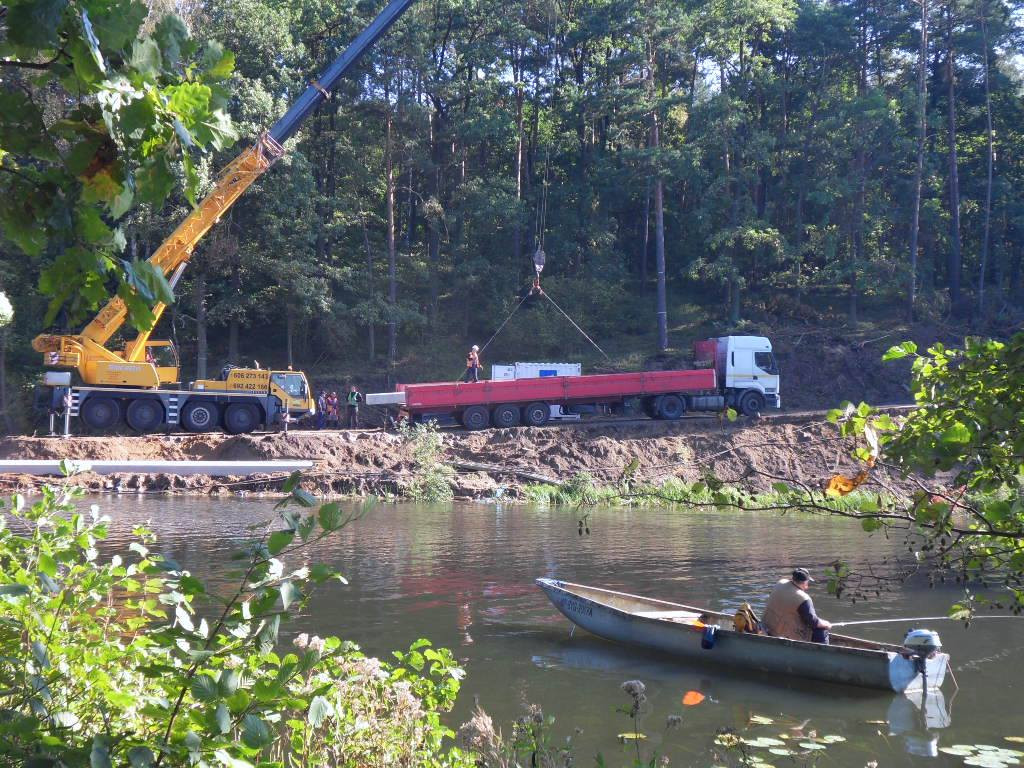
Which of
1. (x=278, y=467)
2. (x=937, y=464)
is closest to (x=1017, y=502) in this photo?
(x=937, y=464)

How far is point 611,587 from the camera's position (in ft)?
52.0

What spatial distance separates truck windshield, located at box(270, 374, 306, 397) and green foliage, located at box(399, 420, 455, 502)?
468cm

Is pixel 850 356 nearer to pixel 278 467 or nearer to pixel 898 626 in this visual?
pixel 278 467

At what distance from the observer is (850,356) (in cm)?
4288

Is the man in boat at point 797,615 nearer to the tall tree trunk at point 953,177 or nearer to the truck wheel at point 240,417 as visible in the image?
the truck wheel at point 240,417

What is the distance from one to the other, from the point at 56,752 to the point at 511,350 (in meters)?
45.2

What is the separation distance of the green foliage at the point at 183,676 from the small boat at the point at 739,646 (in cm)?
648

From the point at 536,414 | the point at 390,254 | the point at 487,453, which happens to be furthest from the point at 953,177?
the point at 487,453

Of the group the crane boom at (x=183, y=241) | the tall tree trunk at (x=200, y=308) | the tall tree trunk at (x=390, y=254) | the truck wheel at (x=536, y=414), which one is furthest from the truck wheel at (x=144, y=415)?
the tall tree trunk at (x=390, y=254)

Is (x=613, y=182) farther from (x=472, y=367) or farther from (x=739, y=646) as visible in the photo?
(x=739, y=646)

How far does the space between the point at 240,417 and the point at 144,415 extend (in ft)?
10.1

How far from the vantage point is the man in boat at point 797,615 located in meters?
10.7

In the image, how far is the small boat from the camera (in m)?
10.0

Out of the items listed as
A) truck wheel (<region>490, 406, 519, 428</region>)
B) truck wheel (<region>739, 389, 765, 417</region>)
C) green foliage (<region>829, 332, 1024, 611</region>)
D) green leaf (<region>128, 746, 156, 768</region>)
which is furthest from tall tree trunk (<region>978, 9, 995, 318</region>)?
green leaf (<region>128, 746, 156, 768</region>)
